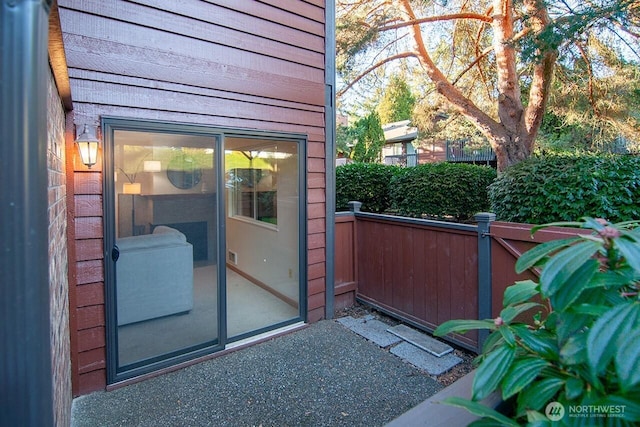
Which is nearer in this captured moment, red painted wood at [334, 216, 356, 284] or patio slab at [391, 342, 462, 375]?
patio slab at [391, 342, 462, 375]

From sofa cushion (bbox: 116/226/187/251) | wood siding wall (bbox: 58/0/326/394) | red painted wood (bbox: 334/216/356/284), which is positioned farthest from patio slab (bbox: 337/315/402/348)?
sofa cushion (bbox: 116/226/187/251)

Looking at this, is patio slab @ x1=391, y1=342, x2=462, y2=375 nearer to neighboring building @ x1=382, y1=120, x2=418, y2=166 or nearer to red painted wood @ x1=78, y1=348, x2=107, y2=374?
red painted wood @ x1=78, y1=348, x2=107, y2=374

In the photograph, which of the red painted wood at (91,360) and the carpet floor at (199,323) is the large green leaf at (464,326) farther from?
the red painted wood at (91,360)

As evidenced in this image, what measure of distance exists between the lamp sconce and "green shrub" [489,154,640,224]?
3.30 metres

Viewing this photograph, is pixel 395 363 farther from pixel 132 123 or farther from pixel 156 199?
pixel 132 123

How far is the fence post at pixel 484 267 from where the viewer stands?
10.0ft

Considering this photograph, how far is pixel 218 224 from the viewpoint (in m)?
3.12

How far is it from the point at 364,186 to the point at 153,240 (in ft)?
12.8

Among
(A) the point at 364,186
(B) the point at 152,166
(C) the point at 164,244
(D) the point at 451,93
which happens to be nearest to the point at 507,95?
(D) the point at 451,93

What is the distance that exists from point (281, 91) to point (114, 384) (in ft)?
9.13

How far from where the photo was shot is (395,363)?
10.1 ft

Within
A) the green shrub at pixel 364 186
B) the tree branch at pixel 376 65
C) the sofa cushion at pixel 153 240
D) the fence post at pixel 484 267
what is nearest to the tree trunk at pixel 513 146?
the green shrub at pixel 364 186

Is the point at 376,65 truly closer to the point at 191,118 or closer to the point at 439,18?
the point at 439,18

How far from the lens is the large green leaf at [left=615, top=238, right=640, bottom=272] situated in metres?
0.63
